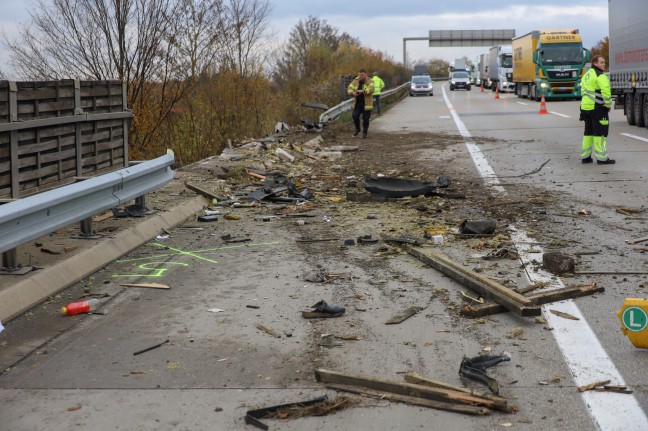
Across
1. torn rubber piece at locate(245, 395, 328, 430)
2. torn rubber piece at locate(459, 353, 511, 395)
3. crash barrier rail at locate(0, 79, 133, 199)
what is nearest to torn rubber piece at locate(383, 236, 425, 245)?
crash barrier rail at locate(0, 79, 133, 199)

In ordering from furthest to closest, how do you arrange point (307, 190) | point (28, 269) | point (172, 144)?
point (172, 144) < point (307, 190) < point (28, 269)

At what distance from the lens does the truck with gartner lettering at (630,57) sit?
24125mm

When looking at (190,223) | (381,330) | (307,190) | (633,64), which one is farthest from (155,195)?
(633,64)

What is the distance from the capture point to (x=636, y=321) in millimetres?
5164

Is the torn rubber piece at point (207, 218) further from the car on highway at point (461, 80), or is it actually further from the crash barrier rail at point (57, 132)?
the car on highway at point (461, 80)

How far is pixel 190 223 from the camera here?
10.5 m

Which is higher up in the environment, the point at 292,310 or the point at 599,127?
the point at 599,127

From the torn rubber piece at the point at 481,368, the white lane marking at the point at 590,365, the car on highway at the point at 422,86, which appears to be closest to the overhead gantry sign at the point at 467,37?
the car on highway at the point at 422,86

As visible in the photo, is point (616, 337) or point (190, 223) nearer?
point (616, 337)

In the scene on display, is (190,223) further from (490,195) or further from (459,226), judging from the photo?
(490,195)

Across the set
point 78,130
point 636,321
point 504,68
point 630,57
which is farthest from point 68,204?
point 504,68

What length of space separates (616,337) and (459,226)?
13.9 ft

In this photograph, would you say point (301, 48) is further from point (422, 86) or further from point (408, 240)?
point (408, 240)

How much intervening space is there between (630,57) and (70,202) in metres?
21.4
